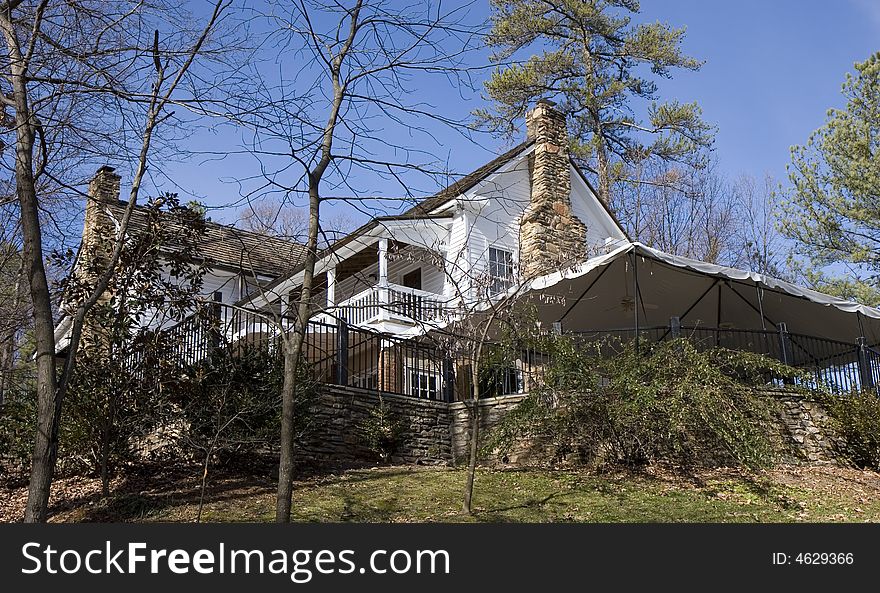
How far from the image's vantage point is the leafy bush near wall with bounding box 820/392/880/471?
12.3m

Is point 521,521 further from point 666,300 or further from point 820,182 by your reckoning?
point 820,182

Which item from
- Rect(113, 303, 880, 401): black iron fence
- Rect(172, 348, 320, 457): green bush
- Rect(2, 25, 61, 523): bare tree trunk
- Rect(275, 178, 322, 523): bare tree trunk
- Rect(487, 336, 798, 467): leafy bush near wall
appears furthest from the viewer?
Rect(113, 303, 880, 401): black iron fence

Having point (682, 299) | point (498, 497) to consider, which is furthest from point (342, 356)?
point (682, 299)

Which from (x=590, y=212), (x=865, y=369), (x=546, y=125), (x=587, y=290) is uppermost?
(x=546, y=125)

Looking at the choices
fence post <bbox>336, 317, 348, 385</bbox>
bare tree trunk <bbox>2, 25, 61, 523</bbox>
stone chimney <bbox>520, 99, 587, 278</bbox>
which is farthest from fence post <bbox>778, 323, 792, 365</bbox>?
bare tree trunk <bbox>2, 25, 61, 523</bbox>

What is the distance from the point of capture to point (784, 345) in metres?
13.8

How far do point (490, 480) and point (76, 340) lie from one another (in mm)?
5596

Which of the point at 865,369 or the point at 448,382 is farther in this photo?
the point at 448,382

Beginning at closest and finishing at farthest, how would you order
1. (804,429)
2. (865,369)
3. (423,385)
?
(804,429) < (865,369) < (423,385)

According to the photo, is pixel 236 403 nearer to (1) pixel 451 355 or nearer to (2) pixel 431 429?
(1) pixel 451 355

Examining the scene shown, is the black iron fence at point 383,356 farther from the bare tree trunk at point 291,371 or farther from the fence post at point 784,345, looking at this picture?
the fence post at point 784,345

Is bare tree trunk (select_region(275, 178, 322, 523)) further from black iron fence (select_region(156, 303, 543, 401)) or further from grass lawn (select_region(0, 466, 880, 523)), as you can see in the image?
black iron fence (select_region(156, 303, 543, 401))

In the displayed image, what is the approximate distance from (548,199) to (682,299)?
18.7ft

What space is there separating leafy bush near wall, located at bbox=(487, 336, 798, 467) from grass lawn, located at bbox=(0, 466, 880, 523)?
0.48m
